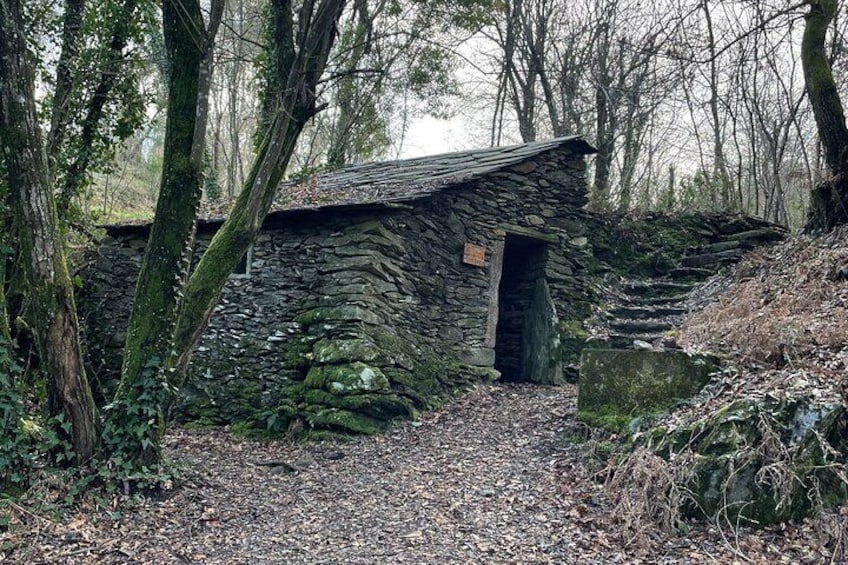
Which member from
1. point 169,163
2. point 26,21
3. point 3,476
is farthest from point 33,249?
point 26,21

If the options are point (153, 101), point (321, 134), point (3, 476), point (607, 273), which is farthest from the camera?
point (321, 134)

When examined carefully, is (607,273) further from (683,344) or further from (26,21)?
(26,21)

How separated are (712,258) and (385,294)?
5.10 meters

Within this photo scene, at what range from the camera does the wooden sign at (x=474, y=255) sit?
26.4 ft

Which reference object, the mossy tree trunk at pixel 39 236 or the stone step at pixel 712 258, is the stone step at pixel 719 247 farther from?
the mossy tree trunk at pixel 39 236

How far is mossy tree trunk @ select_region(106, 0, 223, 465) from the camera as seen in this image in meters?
4.62

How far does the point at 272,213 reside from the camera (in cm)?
747

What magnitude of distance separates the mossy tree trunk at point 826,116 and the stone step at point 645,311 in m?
1.85

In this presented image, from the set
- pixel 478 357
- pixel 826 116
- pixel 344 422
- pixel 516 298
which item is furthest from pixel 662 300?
pixel 344 422

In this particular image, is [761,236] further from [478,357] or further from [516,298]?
[478,357]

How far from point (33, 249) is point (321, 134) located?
12.1m

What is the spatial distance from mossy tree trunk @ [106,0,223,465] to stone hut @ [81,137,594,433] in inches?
85.4

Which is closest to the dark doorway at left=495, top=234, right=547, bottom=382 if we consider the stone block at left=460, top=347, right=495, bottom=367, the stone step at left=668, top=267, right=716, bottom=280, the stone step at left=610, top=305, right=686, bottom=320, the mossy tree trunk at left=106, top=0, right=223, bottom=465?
the stone block at left=460, top=347, right=495, bottom=367

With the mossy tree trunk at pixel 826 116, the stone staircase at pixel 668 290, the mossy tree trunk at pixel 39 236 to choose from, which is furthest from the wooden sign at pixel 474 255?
the mossy tree trunk at pixel 39 236
